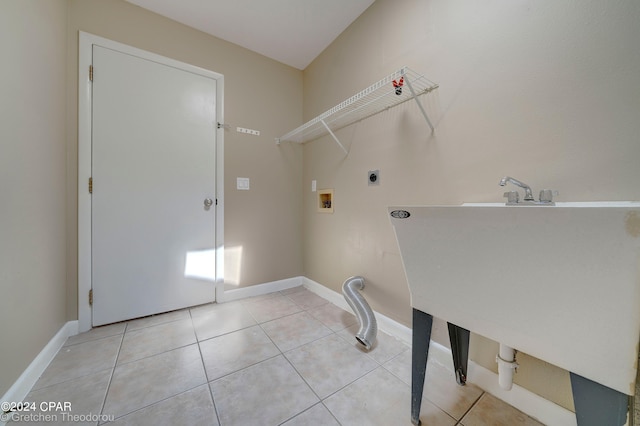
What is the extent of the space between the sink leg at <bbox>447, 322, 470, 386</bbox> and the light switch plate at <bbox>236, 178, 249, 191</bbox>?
197 cm

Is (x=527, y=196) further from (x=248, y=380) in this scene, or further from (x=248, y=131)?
(x=248, y=131)

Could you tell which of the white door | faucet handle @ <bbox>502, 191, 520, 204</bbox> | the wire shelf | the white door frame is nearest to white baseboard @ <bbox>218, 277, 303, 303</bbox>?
the white door

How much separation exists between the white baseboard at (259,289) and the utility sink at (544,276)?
1865 millimetres

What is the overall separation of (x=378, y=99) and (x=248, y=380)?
1.88m

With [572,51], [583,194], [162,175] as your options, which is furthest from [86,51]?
[583,194]

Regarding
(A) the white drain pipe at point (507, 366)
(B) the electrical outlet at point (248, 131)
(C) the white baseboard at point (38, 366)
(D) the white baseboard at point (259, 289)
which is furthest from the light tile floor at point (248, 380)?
(B) the electrical outlet at point (248, 131)

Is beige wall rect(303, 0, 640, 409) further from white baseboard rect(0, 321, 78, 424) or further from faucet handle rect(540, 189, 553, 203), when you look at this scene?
white baseboard rect(0, 321, 78, 424)

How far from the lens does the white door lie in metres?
1.68

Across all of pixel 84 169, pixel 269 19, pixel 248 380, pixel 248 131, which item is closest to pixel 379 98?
pixel 269 19

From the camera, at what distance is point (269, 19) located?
1882 mm

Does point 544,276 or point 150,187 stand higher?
point 150,187

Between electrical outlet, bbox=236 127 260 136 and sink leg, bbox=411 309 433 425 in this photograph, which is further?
electrical outlet, bbox=236 127 260 136

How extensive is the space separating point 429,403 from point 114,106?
9.06ft

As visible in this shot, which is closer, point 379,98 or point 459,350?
point 459,350
